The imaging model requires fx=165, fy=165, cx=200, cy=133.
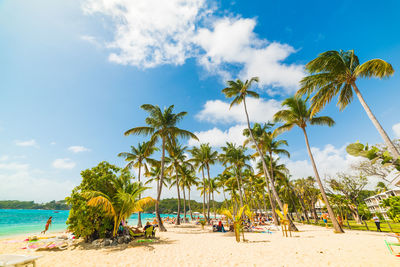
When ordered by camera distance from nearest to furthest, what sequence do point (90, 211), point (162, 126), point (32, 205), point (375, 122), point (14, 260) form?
point (14, 260), point (375, 122), point (90, 211), point (162, 126), point (32, 205)

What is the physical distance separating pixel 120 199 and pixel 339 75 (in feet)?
48.8

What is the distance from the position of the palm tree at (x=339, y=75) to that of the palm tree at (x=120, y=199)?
1223cm

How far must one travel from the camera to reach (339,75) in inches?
384

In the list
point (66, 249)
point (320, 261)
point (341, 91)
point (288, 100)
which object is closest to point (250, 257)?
point (320, 261)

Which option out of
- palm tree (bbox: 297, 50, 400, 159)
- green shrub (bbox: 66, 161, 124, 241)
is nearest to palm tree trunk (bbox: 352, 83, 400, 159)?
palm tree (bbox: 297, 50, 400, 159)

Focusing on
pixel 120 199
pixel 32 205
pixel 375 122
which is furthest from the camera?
pixel 32 205

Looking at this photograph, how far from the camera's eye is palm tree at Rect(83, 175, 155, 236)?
29.7 ft

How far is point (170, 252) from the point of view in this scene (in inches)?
294

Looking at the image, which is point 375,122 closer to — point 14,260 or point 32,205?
point 14,260

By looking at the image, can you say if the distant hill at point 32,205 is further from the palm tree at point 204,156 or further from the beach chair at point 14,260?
the beach chair at point 14,260

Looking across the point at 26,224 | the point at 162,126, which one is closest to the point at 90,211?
the point at 162,126

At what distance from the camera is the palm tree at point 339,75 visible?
8430 mm

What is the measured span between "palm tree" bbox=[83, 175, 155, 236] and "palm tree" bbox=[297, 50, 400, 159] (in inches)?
481

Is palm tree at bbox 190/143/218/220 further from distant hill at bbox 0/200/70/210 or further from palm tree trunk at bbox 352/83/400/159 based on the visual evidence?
distant hill at bbox 0/200/70/210
